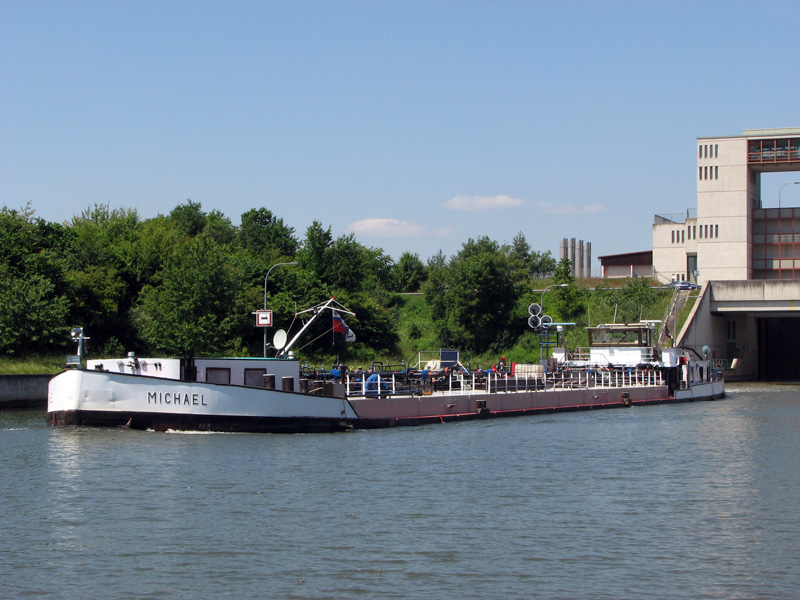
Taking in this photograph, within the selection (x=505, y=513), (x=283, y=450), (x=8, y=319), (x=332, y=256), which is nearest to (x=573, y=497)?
(x=505, y=513)

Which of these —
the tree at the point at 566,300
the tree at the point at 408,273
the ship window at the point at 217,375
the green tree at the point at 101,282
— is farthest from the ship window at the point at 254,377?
the tree at the point at 408,273

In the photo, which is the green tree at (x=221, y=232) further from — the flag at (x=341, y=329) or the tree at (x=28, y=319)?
the flag at (x=341, y=329)

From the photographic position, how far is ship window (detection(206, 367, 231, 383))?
31359 millimetres

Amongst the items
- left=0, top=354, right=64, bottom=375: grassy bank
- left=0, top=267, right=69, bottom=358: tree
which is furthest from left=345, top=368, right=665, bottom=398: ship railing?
left=0, top=267, right=69, bottom=358: tree

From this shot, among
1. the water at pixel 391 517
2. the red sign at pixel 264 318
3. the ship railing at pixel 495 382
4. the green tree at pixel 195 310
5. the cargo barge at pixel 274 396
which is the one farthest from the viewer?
the green tree at pixel 195 310

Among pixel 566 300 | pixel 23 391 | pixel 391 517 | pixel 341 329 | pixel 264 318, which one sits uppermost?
pixel 566 300

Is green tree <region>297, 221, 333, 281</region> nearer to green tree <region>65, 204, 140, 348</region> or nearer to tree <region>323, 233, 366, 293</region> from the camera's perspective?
tree <region>323, 233, 366, 293</region>

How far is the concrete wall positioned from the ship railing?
17.0m

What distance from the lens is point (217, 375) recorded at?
31.5m

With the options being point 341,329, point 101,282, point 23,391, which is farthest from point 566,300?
point 341,329

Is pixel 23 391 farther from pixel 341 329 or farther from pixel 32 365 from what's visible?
pixel 341 329

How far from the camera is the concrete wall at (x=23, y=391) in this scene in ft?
147

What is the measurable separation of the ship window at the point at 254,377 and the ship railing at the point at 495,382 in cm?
368

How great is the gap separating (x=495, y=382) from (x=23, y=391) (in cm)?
2310
